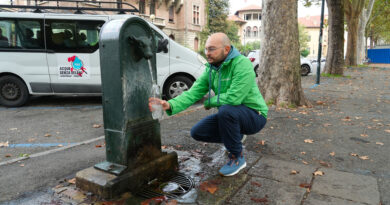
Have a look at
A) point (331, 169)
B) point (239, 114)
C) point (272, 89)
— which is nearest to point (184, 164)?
point (239, 114)

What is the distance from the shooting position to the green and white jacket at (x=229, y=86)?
293 cm

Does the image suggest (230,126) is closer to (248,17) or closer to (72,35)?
(72,35)

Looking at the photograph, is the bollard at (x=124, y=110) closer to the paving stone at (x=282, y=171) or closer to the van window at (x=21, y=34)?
the paving stone at (x=282, y=171)

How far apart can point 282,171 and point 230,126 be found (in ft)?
2.87

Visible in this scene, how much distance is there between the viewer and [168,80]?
7.60 m

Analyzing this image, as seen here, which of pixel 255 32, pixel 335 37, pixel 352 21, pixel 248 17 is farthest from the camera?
pixel 248 17

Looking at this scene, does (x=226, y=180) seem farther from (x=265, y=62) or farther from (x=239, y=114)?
(x=265, y=62)

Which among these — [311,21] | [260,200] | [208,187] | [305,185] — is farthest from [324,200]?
[311,21]

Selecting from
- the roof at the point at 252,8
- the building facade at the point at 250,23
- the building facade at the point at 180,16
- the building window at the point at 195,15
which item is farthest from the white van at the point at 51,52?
the roof at the point at 252,8

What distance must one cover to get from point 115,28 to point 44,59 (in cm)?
538

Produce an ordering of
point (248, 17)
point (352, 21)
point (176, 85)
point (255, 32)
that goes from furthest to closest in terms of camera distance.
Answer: point (248, 17), point (255, 32), point (352, 21), point (176, 85)

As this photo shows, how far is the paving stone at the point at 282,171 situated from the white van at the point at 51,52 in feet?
14.5

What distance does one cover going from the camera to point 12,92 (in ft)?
24.4

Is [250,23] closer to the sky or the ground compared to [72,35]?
closer to the sky
